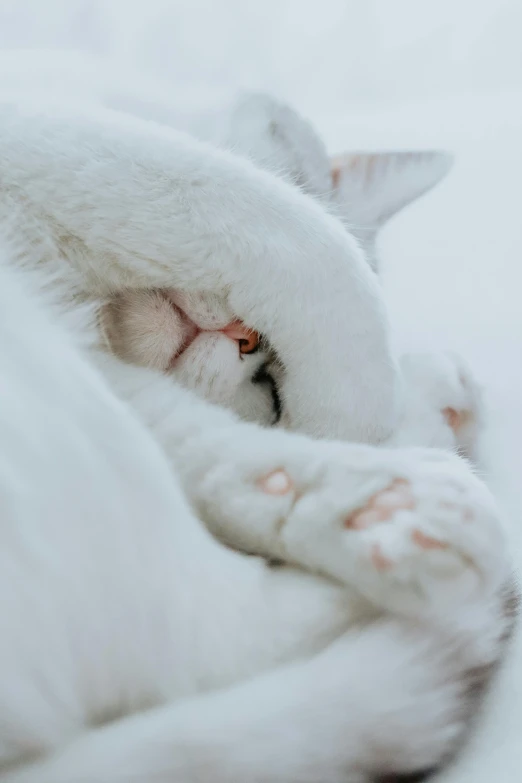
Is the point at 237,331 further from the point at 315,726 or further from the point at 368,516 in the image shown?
the point at 315,726

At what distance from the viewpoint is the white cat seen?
15.7 inches

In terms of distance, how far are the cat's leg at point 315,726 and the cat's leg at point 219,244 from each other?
0.24 metres

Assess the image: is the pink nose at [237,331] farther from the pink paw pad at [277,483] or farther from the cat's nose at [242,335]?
the pink paw pad at [277,483]

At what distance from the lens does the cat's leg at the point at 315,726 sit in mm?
379

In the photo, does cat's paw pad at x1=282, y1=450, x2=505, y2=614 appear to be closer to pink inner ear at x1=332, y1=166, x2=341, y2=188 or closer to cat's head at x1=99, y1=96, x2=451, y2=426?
cat's head at x1=99, y1=96, x2=451, y2=426

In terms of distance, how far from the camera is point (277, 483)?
562mm

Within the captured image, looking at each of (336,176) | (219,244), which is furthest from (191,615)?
(336,176)

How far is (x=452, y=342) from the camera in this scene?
1.04 m

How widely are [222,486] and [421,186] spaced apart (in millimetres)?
585

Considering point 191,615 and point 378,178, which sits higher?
point 378,178

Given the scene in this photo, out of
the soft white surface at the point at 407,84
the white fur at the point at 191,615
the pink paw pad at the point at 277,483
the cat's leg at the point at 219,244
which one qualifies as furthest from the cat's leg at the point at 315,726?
the soft white surface at the point at 407,84

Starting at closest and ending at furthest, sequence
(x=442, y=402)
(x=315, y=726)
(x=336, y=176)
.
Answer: (x=315, y=726) → (x=442, y=402) → (x=336, y=176)

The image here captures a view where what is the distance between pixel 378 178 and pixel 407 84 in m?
0.62

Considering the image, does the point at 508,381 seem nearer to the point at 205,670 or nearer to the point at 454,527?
the point at 454,527
